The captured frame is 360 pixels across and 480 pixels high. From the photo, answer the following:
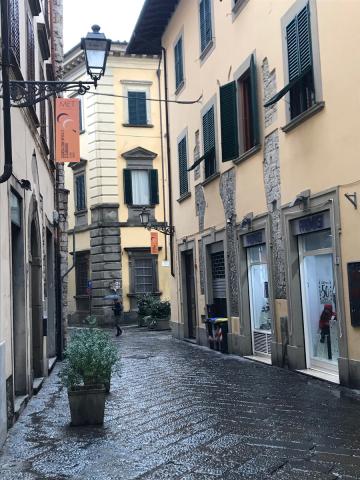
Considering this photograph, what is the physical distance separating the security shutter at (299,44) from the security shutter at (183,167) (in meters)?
7.06

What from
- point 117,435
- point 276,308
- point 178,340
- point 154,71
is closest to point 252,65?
point 276,308

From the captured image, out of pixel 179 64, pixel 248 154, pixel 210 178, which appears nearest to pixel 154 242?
pixel 179 64

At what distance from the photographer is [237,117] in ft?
40.0

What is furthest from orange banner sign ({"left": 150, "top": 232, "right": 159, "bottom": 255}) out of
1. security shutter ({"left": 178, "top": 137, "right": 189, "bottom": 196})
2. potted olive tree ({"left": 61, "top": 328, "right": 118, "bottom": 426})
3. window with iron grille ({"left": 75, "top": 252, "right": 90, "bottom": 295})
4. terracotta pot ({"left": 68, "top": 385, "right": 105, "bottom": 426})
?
terracotta pot ({"left": 68, "top": 385, "right": 105, "bottom": 426})

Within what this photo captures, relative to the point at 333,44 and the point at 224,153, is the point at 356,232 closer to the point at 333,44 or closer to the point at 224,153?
the point at 333,44

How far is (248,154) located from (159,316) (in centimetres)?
1190

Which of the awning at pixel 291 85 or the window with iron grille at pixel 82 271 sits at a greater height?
the awning at pixel 291 85

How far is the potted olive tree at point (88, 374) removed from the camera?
21.3ft

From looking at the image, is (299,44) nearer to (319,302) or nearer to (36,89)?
(319,302)

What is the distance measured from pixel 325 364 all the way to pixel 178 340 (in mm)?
8486

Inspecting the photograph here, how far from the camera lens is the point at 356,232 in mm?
7922

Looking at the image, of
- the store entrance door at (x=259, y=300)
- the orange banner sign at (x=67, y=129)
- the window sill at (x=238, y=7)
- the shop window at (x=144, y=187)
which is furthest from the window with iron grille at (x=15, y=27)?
the shop window at (x=144, y=187)

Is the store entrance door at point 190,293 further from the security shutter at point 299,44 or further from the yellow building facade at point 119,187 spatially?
the yellow building facade at point 119,187

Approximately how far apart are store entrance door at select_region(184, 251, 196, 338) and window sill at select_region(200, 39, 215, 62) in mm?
5172
